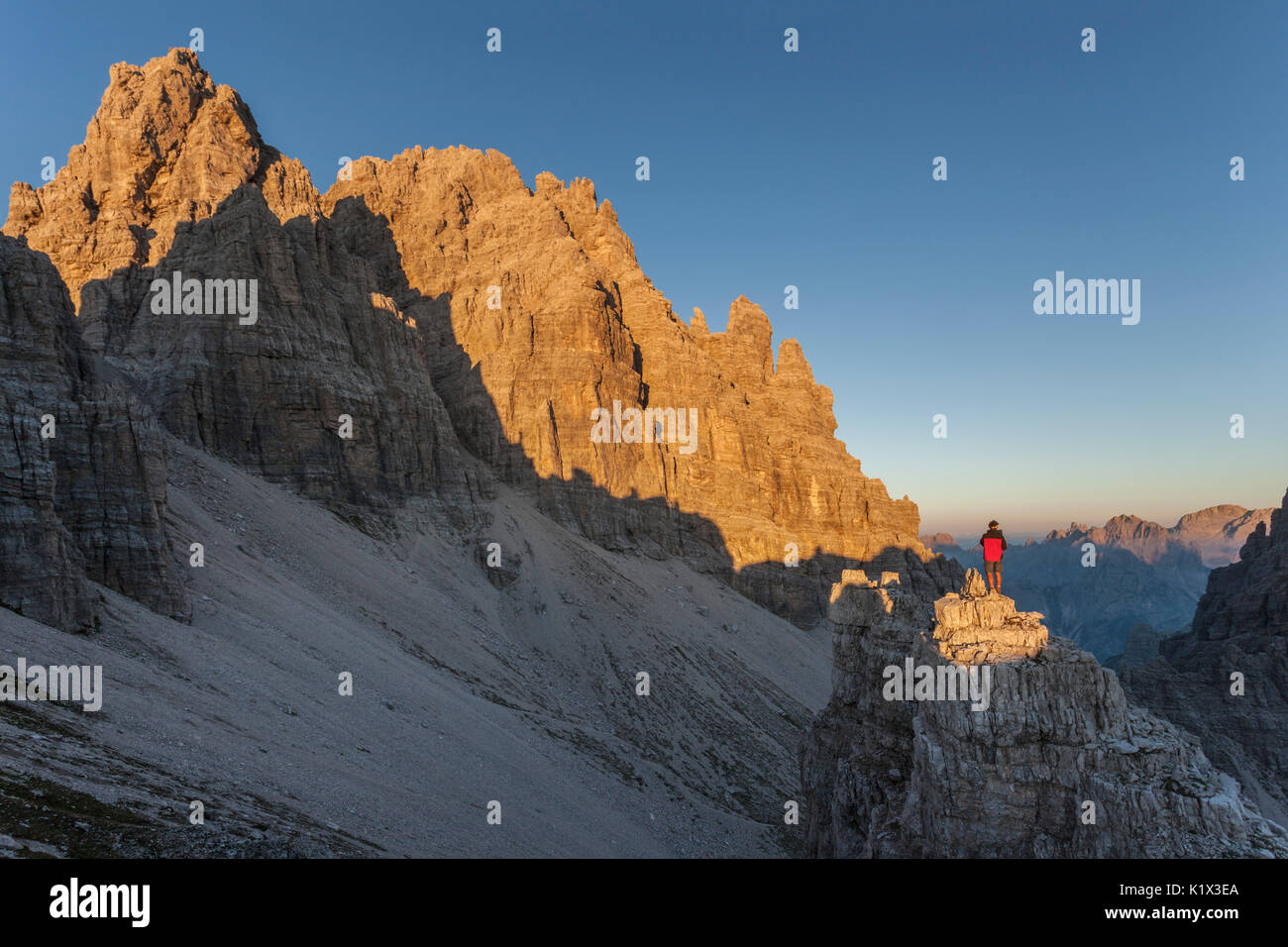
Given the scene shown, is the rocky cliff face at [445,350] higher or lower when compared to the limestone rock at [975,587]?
higher

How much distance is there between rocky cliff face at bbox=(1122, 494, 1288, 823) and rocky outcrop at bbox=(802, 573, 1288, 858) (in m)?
62.5

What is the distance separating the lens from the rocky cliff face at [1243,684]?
65.4m

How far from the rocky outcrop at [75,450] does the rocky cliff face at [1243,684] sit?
274 ft

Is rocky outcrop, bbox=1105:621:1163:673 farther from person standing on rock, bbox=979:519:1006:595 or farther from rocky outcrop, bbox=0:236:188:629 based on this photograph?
rocky outcrop, bbox=0:236:188:629

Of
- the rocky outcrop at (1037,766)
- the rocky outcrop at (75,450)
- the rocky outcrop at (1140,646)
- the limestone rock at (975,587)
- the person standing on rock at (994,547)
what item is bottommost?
the rocky outcrop at (1140,646)

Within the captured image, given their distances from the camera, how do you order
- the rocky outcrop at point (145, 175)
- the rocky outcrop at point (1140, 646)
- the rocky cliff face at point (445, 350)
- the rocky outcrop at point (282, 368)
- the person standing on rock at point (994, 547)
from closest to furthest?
the person standing on rock at point (994, 547) → the rocky outcrop at point (282, 368) → the rocky cliff face at point (445, 350) → the rocky outcrop at point (145, 175) → the rocky outcrop at point (1140, 646)

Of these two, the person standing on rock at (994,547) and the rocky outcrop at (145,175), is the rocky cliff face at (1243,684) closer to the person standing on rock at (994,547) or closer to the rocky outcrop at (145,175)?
the person standing on rock at (994,547)

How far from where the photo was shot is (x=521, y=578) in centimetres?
6500

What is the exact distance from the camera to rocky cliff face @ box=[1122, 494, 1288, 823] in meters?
65.4

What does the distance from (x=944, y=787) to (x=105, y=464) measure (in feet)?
121

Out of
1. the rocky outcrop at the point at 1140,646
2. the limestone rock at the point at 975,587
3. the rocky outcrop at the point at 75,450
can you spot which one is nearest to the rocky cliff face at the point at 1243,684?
the rocky outcrop at the point at 1140,646

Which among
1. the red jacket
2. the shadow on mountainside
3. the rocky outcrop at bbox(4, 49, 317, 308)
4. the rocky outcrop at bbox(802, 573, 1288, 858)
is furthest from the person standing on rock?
the rocky outcrop at bbox(4, 49, 317, 308)
